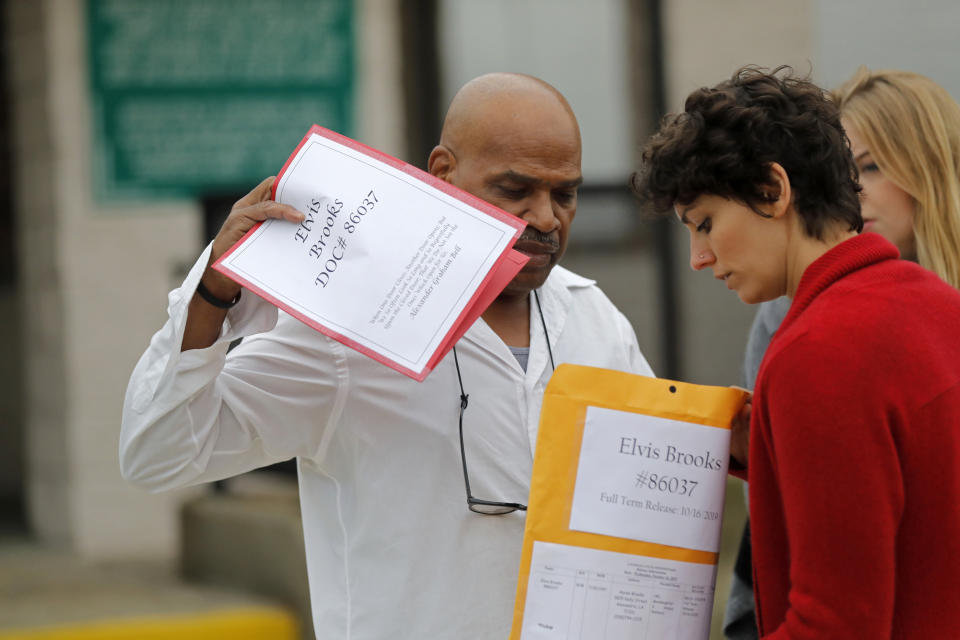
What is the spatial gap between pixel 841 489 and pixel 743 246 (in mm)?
349

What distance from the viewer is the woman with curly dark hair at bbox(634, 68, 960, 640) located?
1.39 metres

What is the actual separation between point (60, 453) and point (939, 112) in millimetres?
3877

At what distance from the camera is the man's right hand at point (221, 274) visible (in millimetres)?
1761

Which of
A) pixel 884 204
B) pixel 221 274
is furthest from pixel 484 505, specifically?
pixel 884 204

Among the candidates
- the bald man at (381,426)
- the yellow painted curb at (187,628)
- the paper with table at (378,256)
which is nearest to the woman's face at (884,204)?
the bald man at (381,426)

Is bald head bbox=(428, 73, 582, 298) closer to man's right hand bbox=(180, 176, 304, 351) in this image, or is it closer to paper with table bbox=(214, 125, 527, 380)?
paper with table bbox=(214, 125, 527, 380)

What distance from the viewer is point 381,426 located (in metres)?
1.92

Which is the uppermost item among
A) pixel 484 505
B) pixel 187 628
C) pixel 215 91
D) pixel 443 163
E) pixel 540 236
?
pixel 215 91

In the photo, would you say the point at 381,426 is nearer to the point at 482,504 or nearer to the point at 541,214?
the point at 482,504

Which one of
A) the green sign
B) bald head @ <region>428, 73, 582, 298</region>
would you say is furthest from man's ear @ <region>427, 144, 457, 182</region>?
the green sign

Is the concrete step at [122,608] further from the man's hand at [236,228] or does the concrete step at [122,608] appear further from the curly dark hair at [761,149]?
the curly dark hair at [761,149]

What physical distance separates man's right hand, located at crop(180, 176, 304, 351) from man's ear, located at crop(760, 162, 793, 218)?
0.65 m

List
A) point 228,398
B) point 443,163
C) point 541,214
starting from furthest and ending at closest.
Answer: point 443,163
point 541,214
point 228,398

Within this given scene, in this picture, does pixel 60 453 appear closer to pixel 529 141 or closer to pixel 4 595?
pixel 4 595
